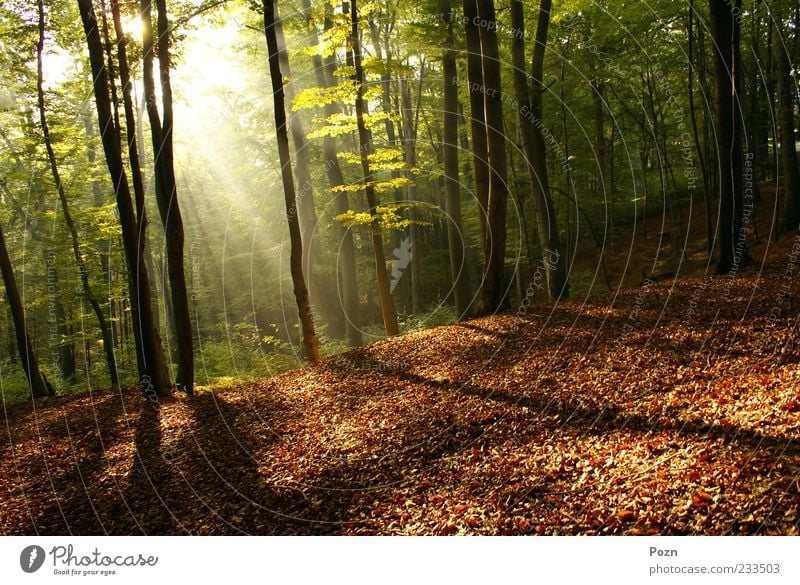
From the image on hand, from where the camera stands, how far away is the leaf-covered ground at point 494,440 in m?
4.84

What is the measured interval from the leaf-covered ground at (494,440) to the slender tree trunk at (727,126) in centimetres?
114

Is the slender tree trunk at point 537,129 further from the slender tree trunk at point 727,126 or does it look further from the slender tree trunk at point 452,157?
the slender tree trunk at point 727,126

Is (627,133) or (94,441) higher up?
(627,133)

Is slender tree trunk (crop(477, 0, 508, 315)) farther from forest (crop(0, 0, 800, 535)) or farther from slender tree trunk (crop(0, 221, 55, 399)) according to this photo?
slender tree trunk (crop(0, 221, 55, 399))

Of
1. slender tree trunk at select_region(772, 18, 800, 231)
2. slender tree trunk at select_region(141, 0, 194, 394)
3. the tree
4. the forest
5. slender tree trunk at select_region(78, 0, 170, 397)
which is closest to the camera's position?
the forest

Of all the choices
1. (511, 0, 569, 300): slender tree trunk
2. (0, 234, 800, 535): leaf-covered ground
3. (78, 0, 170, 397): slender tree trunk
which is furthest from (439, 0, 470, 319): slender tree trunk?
(78, 0, 170, 397): slender tree trunk

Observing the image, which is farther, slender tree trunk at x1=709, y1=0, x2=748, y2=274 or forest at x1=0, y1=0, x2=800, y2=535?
slender tree trunk at x1=709, y1=0, x2=748, y2=274

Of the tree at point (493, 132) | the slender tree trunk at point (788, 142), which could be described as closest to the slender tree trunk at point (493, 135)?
the tree at point (493, 132)

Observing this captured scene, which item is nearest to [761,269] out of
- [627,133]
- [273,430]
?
[273,430]

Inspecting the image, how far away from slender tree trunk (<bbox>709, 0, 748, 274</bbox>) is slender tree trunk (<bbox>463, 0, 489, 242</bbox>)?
527cm

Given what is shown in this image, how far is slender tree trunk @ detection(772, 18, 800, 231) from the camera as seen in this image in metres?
13.7

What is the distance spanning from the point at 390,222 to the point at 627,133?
65.0 feet

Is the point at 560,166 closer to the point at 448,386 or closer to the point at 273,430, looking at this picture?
the point at 448,386

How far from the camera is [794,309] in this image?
8.18 meters
